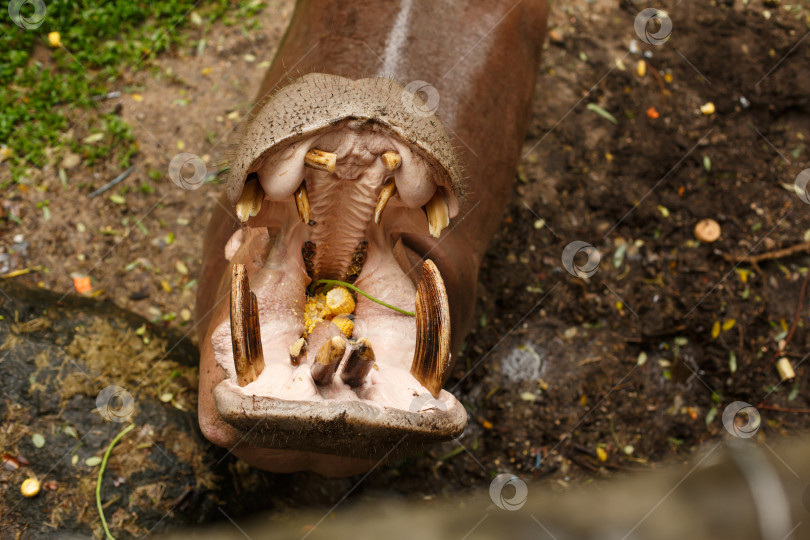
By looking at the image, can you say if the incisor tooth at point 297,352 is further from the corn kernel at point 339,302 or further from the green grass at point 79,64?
the green grass at point 79,64

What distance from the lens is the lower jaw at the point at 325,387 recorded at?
173cm

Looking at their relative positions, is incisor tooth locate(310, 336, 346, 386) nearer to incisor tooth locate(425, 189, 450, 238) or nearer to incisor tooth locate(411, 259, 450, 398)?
incisor tooth locate(411, 259, 450, 398)

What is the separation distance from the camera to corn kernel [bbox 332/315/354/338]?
2.27 m

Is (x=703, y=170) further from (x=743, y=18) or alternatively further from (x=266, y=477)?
(x=266, y=477)

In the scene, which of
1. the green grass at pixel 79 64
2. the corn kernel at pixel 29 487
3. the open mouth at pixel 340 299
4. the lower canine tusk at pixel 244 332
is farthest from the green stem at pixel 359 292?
the green grass at pixel 79 64

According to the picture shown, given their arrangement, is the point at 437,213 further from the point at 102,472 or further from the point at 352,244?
the point at 102,472

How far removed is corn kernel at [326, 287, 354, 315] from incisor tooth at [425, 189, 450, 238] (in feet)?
1.38

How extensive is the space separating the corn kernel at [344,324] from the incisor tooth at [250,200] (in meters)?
0.48

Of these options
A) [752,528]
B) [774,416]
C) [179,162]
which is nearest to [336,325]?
[752,528]

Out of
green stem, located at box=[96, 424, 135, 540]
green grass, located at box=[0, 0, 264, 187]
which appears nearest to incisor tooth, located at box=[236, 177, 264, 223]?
green stem, located at box=[96, 424, 135, 540]

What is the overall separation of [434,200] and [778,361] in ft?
9.22

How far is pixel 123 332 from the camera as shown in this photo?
314 cm

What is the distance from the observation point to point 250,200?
1971 millimetres

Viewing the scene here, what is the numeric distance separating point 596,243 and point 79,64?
3.17 m
